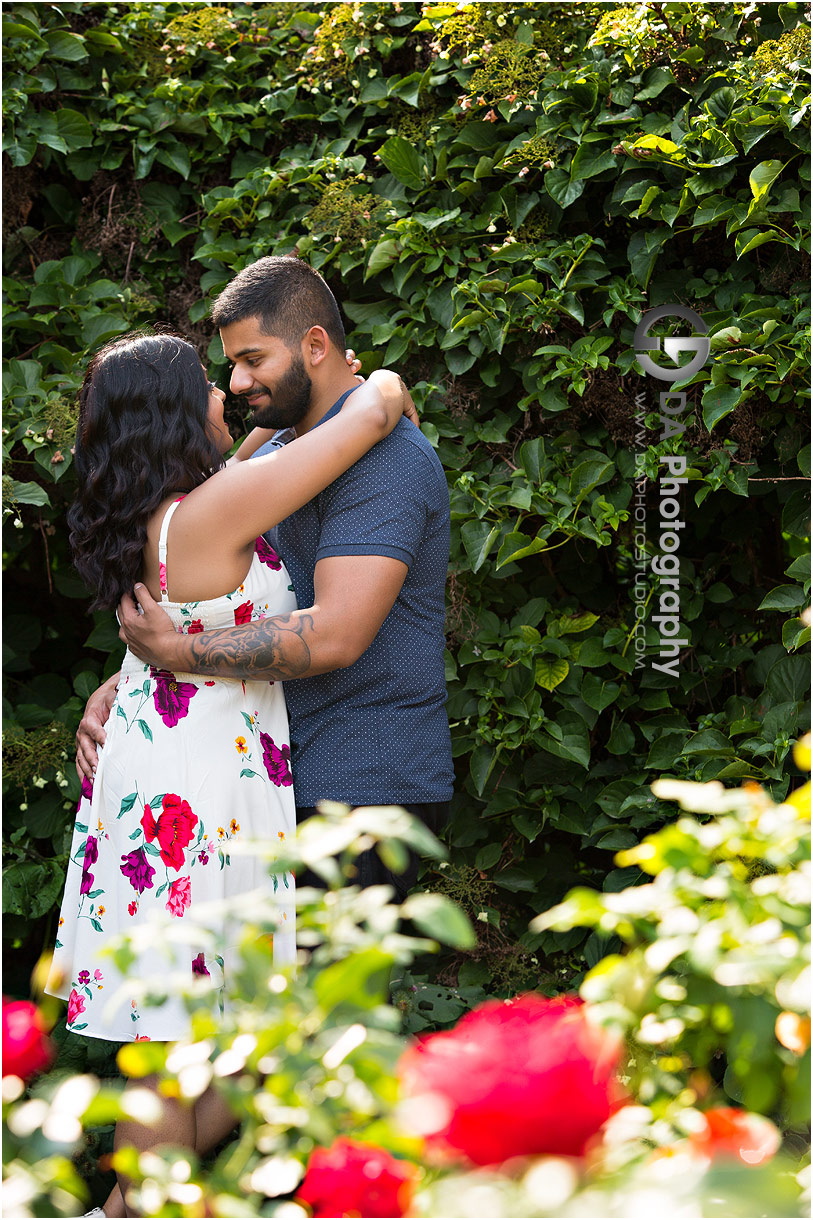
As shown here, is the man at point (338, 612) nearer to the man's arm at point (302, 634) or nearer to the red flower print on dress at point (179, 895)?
the man's arm at point (302, 634)

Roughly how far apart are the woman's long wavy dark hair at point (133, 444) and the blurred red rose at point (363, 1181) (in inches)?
51.9

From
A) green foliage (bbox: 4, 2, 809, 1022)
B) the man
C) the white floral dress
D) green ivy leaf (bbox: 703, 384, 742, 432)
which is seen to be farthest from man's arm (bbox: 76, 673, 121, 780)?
green ivy leaf (bbox: 703, 384, 742, 432)

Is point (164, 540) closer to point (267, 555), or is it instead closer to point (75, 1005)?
point (267, 555)

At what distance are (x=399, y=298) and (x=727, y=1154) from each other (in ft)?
7.47

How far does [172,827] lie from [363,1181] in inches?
47.8

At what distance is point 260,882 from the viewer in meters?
1.81

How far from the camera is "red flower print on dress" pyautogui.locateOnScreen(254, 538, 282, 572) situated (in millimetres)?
1907

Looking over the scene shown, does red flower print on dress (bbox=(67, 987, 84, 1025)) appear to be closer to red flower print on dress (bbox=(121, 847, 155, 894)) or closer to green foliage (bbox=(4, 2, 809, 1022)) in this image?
red flower print on dress (bbox=(121, 847, 155, 894))

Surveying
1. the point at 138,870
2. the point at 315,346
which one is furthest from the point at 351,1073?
the point at 315,346

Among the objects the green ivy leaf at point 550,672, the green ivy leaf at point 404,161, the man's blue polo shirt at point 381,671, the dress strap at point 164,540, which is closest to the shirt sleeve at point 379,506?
the man's blue polo shirt at point 381,671

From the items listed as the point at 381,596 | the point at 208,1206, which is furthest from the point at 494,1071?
the point at 381,596

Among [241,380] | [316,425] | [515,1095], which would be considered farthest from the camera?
[316,425]

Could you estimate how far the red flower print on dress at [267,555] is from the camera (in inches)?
75.1

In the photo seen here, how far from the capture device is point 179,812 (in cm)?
179
